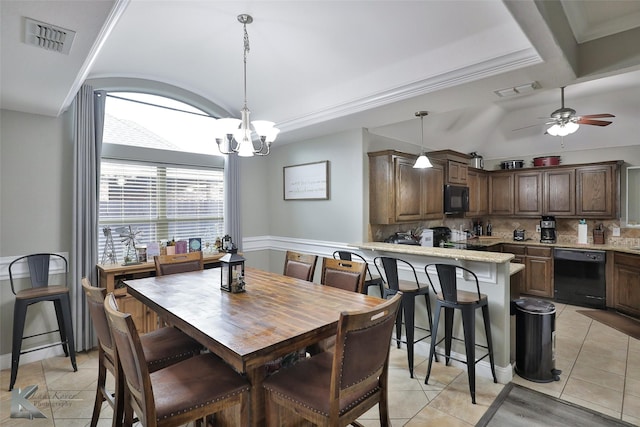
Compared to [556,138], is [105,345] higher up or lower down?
lower down

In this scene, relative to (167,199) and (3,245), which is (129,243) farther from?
(3,245)

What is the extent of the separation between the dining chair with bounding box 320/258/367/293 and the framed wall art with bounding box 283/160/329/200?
5.47ft

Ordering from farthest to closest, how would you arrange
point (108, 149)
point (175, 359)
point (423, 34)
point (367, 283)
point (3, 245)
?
point (108, 149) < point (367, 283) < point (3, 245) < point (423, 34) < point (175, 359)

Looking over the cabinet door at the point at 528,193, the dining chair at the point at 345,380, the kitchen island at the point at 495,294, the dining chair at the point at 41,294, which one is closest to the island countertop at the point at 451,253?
the kitchen island at the point at 495,294

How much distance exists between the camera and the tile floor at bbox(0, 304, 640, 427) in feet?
7.64

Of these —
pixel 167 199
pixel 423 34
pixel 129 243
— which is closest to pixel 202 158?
pixel 167 199

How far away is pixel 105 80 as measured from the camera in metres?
3.51

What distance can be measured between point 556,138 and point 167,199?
20.0 feet

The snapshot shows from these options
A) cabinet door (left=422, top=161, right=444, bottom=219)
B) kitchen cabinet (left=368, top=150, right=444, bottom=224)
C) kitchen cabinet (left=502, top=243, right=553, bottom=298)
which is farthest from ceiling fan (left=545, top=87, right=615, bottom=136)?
kitchen cabinet (left=502, top=243, right=553, bottom=298)

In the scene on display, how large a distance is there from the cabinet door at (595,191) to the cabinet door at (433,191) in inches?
90.7

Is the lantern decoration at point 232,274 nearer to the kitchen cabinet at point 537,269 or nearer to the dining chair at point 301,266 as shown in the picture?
the dining chair at point 301,266

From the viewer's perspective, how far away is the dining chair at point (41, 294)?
2840mm

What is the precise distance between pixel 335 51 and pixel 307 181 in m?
1.99

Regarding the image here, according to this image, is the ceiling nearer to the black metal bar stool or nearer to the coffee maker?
the black metal bar stool
